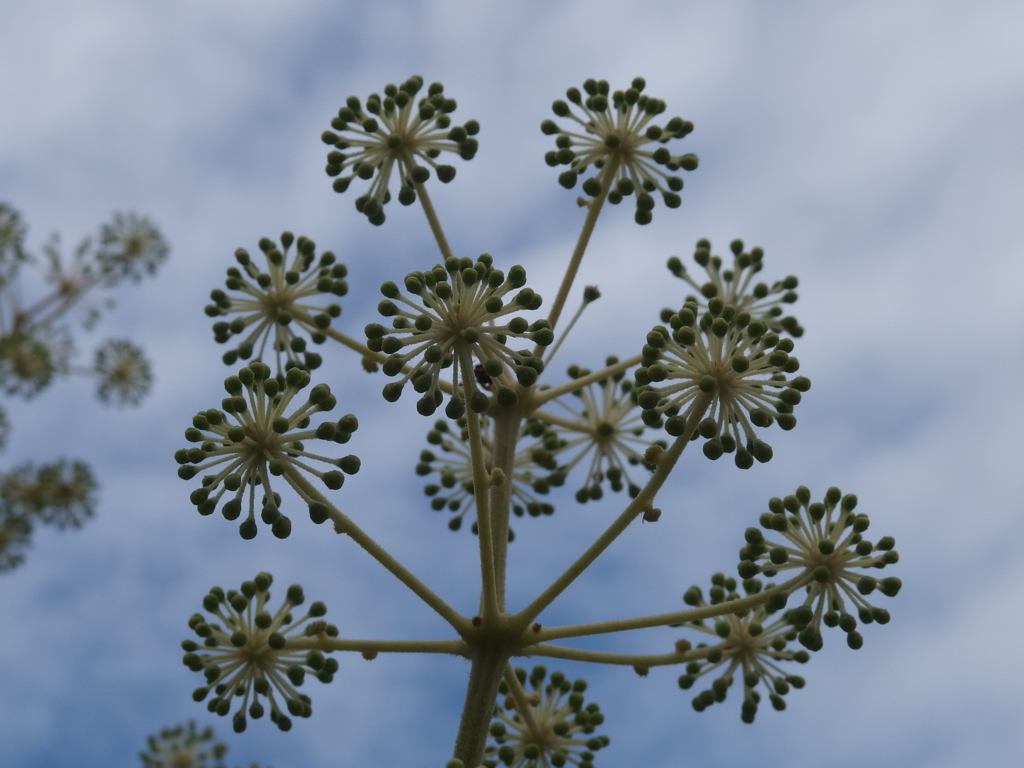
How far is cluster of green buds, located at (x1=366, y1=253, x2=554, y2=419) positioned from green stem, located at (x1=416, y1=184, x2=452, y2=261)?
1655 mm

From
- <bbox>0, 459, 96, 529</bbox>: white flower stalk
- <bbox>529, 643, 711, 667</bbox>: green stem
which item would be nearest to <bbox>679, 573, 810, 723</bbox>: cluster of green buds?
<bbox>529, 643, 711, 667</bbox>: green stem

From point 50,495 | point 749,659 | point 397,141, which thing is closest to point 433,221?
Result: point 397,141

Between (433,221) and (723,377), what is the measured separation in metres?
2.55

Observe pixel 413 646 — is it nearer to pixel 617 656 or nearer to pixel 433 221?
pixel 617 656

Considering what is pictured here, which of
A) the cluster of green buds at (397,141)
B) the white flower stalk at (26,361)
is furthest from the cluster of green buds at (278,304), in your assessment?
the white flower stalk at (26,361)

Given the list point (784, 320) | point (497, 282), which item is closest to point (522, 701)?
point (497, 282)

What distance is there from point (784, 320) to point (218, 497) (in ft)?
14.4

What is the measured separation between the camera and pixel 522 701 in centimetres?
601

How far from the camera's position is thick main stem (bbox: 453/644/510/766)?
505 centimetres

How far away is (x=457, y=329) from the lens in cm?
479

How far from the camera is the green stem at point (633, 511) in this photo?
4844 millimetres

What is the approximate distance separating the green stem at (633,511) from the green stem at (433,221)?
2.29 meters

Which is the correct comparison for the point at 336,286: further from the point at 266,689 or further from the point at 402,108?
the point at 266,689

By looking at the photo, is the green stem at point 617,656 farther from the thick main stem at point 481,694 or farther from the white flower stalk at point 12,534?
the white flower stalk at point 12,534
